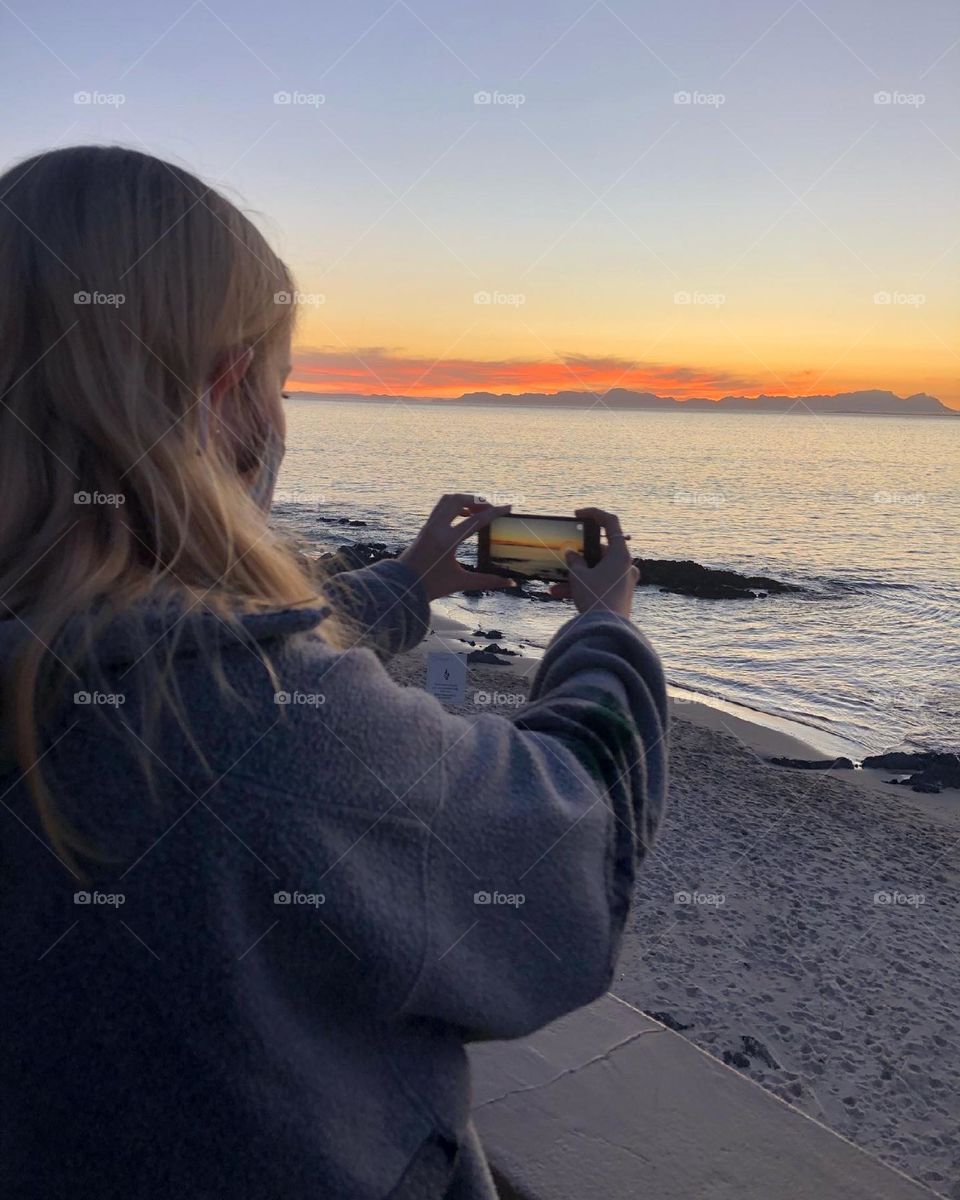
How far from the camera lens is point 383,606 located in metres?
1.65

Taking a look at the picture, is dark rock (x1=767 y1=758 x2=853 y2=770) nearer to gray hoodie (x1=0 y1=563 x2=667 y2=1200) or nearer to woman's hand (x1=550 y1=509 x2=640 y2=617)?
woman's hand (x1=550 y1=509 x2=640 y2=617)

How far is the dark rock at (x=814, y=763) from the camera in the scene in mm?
10836

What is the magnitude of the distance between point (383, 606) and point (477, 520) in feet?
0.76

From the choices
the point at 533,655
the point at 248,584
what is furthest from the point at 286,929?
the point at 533,655

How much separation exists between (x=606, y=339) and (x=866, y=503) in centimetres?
1759

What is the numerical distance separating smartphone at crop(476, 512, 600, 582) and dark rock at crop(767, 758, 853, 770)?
31.2ft

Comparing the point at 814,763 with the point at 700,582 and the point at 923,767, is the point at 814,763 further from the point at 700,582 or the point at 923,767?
the point at 700,582

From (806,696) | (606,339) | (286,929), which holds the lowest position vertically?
(806,696)

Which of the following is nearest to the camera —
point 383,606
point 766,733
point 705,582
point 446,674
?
point 383,606

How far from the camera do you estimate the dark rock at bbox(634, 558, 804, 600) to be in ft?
79.2

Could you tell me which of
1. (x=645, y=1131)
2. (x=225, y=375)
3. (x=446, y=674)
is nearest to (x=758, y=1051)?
(x=446, y=674)

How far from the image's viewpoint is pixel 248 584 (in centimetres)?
92

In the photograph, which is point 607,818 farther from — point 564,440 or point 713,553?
point 564,440

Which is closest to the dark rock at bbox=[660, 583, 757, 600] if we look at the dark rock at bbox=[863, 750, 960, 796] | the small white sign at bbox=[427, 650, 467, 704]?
the dark rock at bbox=[863, 750, 960, 796]
